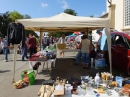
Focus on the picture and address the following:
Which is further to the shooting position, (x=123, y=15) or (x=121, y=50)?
Answer: (x=123, y=15)

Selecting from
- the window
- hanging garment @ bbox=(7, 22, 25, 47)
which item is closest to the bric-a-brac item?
hanging garment @ bbox=(7, 22, 25, 47)

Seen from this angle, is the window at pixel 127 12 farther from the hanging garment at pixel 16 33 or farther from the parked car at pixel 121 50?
the hanging garment at pixel 16 33

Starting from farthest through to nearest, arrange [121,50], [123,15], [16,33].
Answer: [123,15] → [121,50] → [16,33]

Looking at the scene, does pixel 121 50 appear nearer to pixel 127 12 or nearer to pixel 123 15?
pixel 127 12

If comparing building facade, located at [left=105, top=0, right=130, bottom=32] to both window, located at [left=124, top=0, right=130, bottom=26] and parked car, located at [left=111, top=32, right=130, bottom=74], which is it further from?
parked car, located at [left=111, top=32, right=130, bottom=74]

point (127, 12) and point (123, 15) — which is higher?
point (127, 12)

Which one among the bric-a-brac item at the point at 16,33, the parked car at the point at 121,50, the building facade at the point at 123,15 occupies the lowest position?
the parked car at the point at 121,50

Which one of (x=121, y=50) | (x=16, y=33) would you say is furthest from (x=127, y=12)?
(x=16, y=33)

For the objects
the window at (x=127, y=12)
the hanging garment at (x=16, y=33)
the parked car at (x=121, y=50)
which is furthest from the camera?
the window at (x=127, y=12)

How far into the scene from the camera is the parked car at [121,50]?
5875 mm

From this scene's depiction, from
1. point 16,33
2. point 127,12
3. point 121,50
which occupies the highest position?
point 127,12

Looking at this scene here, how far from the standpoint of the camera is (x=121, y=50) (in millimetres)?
6293

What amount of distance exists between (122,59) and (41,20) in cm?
361

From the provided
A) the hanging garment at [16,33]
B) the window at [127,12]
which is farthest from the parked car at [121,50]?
the window at [127,12]
